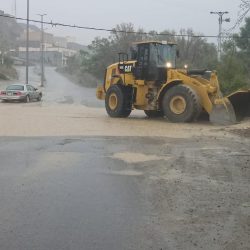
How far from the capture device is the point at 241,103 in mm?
21688

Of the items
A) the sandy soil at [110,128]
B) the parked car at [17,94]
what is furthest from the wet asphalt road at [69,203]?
the parked car at [17,94]

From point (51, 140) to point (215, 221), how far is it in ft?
29.7

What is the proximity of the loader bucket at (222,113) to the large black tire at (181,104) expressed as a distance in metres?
0.71

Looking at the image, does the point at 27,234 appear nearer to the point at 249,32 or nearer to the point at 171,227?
the point at 171,227

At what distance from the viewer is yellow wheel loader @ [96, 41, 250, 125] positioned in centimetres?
2050

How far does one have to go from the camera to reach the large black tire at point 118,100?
23672mm

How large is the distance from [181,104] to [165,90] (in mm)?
1057

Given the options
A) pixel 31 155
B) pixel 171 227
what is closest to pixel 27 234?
pixel 171 227

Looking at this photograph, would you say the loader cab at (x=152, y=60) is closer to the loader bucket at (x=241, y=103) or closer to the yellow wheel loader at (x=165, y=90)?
the yellow wheel loader at (x=165, y=90)

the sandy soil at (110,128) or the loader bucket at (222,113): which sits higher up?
the loader bucket at (222,113)

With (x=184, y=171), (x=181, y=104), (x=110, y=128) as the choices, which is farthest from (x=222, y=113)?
(x=184, y=171)

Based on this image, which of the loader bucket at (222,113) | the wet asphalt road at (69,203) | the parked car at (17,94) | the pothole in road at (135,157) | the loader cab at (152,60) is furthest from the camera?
the parked car at (17,94)

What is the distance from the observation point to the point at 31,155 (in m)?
12.6

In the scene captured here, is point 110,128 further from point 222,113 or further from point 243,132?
point 243,132
